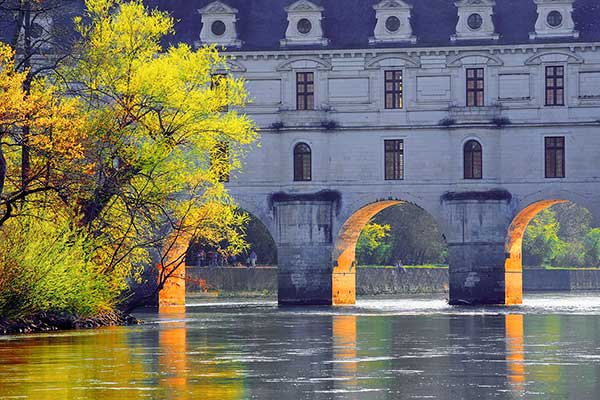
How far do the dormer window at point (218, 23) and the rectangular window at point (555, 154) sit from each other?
570 inches

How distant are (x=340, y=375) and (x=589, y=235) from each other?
114 metres

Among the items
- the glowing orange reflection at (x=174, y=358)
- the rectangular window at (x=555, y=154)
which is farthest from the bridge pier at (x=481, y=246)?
the glowing orange reflection at (x=174, y=358)

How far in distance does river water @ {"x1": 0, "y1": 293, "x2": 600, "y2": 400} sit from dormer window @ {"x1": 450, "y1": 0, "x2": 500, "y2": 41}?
81.3 feet

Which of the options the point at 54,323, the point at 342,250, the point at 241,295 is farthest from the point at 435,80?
the point at 54,323

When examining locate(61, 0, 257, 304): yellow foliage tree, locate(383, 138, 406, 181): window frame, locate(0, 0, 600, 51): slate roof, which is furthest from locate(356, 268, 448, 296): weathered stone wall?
locate(61, 0, 257, 304): yellow foliage tree

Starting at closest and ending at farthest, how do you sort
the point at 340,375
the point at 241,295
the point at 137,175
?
the point at 340,375, the point at 137,175, the point at 241,295

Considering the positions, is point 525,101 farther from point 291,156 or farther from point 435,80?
point 291,156

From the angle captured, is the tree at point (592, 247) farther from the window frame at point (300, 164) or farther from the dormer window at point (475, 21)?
the dormer window at point (475, 21)

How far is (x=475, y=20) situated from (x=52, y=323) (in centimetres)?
3485

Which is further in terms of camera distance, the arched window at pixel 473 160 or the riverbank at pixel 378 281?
the riverbank at pixel 378 281

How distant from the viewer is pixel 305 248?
74.0m

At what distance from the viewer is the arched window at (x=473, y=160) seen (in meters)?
73.2

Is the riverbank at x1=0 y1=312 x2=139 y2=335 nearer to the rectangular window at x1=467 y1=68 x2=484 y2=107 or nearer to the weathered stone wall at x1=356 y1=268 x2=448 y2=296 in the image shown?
the rectangular window at x1=467 y1=68 x2=484 y2=107

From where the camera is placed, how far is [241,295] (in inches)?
3504
